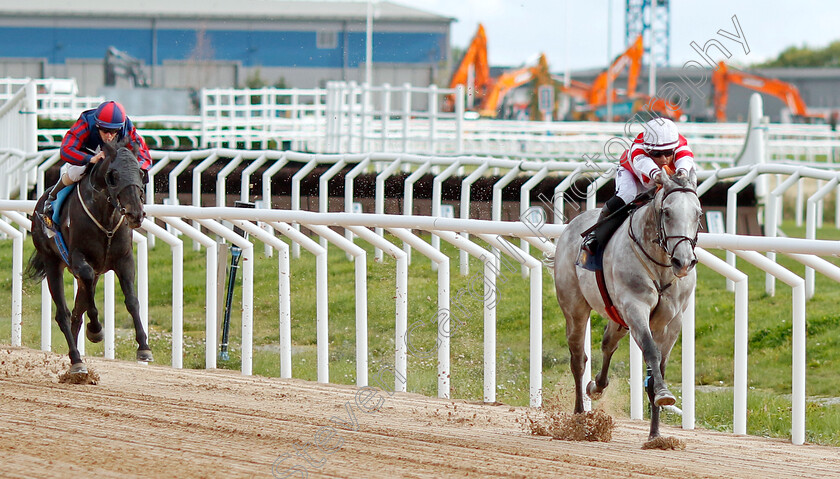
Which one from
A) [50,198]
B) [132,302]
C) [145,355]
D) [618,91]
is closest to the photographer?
[145,355]

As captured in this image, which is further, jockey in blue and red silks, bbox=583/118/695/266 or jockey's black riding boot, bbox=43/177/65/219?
jockey's black riding boot, bbox=43/177/65/219

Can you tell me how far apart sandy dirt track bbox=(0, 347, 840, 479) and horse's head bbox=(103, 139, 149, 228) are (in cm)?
97

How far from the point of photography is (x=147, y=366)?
7.21 metres

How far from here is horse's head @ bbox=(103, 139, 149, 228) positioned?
6.16m

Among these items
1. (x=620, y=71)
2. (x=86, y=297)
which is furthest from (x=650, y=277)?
(x=620, y=71)

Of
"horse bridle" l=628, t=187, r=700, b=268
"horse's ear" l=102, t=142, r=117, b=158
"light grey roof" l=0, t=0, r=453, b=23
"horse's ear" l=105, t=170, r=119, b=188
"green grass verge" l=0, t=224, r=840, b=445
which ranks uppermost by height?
"light grey roof" l=0, t=0, r=453, b=23

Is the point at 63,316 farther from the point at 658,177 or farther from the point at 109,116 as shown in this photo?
the point at 658,177

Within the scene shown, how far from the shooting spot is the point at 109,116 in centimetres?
640

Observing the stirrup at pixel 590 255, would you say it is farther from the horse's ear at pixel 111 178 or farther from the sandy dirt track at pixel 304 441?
the horse's ear at pixel 111 178

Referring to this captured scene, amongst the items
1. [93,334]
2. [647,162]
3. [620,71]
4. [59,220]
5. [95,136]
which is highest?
[620,71]

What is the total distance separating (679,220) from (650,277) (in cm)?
39

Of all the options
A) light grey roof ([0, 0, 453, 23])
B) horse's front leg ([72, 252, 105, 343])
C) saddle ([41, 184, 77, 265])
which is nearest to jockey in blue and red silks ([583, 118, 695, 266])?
horse's front leg ([72, 252, 105, 343])

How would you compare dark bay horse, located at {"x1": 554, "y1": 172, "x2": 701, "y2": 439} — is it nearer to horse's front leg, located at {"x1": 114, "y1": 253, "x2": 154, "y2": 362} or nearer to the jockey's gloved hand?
the jockey's gloved hand

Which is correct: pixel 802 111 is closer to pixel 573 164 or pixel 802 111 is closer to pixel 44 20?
pixel 573 164
